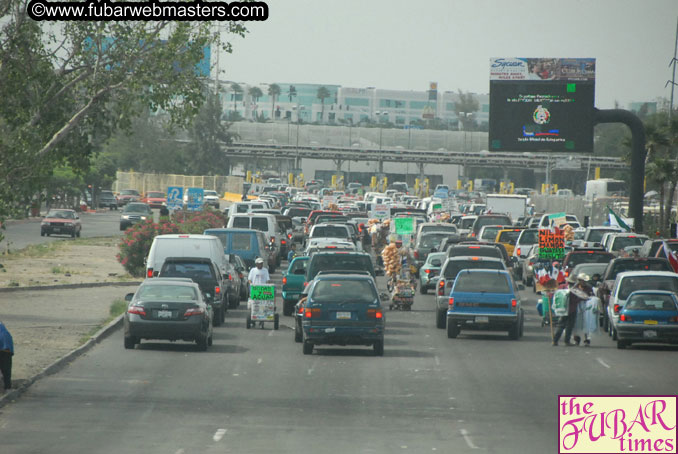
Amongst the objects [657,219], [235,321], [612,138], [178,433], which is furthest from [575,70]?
[612,138]

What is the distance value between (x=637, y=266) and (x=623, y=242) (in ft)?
40.1

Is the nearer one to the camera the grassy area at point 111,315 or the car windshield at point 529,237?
the grassy area at point 111,315

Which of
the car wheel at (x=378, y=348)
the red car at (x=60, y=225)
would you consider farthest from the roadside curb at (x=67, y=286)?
the red car at (x=60, y=225)

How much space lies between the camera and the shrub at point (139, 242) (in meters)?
43.4

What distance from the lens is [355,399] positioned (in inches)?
731

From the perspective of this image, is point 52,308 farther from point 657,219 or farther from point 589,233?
point 657,219

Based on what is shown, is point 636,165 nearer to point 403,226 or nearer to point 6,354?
point 403,226

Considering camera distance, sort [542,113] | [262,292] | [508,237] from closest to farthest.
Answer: [262,292]
[508,237]
[542,113]

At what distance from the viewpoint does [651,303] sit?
26344 mm

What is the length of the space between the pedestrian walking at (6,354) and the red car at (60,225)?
49799 millimetres

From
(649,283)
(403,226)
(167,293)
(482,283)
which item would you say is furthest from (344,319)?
(403,226)

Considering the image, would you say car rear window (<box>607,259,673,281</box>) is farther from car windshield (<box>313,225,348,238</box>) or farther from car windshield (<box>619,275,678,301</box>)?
car windshield (<box>313,225,348,238</box>)

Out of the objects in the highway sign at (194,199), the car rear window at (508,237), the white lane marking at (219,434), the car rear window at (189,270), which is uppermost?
the highway sign at (194,199)

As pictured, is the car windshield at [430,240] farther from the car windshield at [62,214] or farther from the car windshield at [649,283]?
the car windshield at [62,214]
